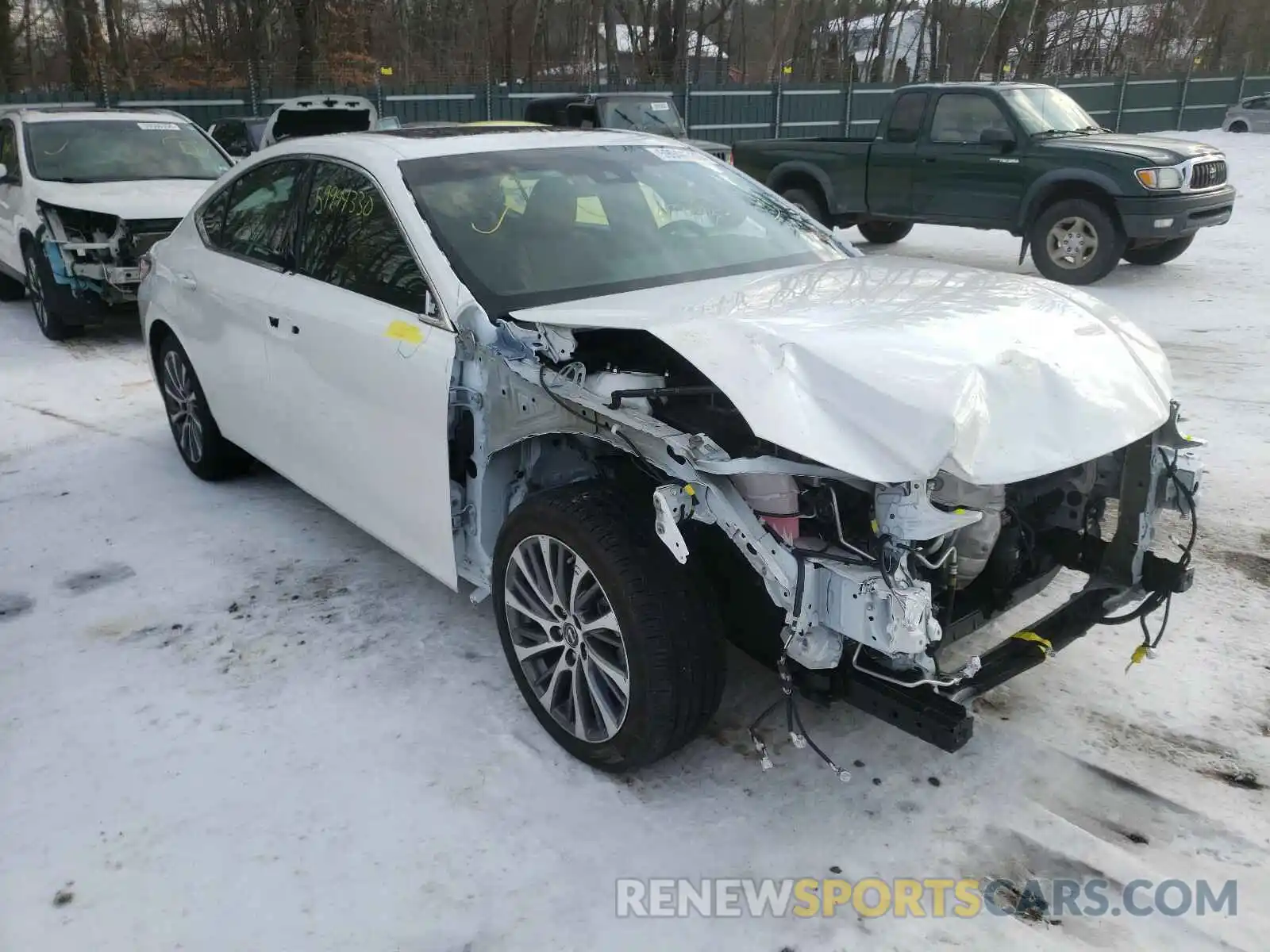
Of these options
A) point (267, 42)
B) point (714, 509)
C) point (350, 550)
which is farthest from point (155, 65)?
point (714, 509)

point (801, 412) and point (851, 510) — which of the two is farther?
point (851, 510)

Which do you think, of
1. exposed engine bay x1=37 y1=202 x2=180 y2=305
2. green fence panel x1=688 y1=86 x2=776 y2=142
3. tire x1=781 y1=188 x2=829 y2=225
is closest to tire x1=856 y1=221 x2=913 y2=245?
tire x1=781 y1=188 x2=829 y2=225

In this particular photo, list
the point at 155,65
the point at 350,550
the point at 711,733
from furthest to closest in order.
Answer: the point at 155,65, the point at 350,550, the point at 711,733

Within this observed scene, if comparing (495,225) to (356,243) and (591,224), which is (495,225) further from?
(356,243)

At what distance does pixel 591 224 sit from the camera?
12.5 feet

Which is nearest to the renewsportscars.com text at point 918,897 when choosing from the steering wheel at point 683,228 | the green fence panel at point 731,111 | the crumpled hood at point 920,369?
the crumpled hood at point 920,369

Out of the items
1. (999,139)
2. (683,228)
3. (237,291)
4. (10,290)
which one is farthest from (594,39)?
(683,228)

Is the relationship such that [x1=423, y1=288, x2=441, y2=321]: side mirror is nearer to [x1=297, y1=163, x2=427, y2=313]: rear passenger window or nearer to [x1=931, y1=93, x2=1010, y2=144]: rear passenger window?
[x1=297, y1=163, x2=427, y2=313]: rear passenger window

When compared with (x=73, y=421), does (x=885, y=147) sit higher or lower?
higher

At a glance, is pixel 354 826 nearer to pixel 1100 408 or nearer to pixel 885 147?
pixel 1100 408

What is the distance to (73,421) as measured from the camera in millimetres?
6570

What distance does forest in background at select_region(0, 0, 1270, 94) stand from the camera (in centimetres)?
3081

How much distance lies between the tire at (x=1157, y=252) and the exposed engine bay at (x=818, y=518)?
863 centimetres

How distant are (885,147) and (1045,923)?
10.4m
